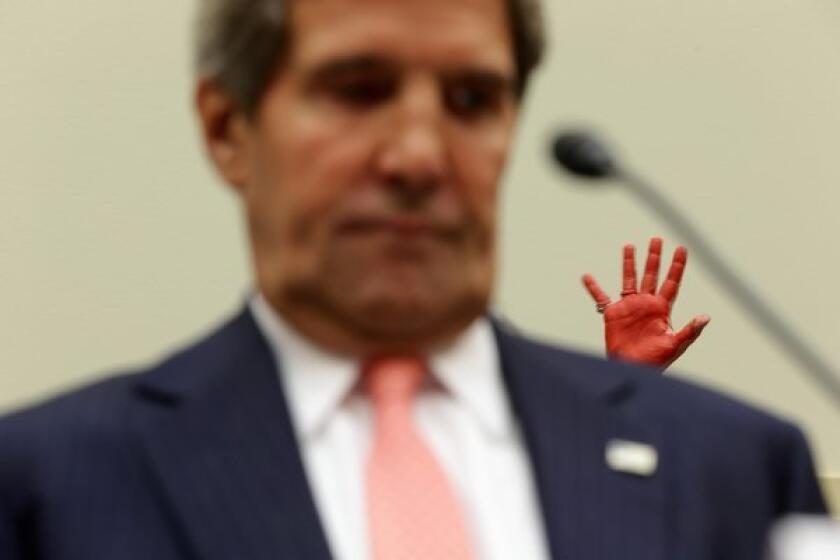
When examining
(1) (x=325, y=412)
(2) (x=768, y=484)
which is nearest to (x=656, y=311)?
(2) (x=768, y=484)

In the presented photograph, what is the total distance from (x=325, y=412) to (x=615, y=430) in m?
0.22

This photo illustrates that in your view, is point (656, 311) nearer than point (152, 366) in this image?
No

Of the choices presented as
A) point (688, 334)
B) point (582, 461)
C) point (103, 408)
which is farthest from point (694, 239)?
point (688, 334)

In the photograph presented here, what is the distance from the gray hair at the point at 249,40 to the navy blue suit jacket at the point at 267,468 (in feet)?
0.60

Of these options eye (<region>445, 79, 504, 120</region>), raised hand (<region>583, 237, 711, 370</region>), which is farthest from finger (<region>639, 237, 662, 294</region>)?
eye (<region>445, 79, 504, 120</region>)

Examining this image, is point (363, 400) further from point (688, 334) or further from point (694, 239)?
point (688, 334)

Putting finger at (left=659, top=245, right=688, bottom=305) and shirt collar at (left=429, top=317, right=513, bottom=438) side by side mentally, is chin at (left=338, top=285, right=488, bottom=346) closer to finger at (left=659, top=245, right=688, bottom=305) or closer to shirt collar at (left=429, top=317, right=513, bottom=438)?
shirt collar at (left=429, top=317, right=513, bottom=438)

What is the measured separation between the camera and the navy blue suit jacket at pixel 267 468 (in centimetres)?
85

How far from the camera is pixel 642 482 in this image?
0.92 metres

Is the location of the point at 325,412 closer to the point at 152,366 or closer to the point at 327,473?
the point at 327,473

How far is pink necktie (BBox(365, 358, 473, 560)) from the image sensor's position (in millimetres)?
849

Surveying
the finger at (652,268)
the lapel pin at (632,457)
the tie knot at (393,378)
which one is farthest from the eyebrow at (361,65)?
the finger at (652,268)

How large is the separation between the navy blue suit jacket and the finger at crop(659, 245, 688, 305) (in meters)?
1.06

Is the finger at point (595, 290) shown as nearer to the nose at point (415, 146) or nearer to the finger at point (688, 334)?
the finger at point (688, 334)
